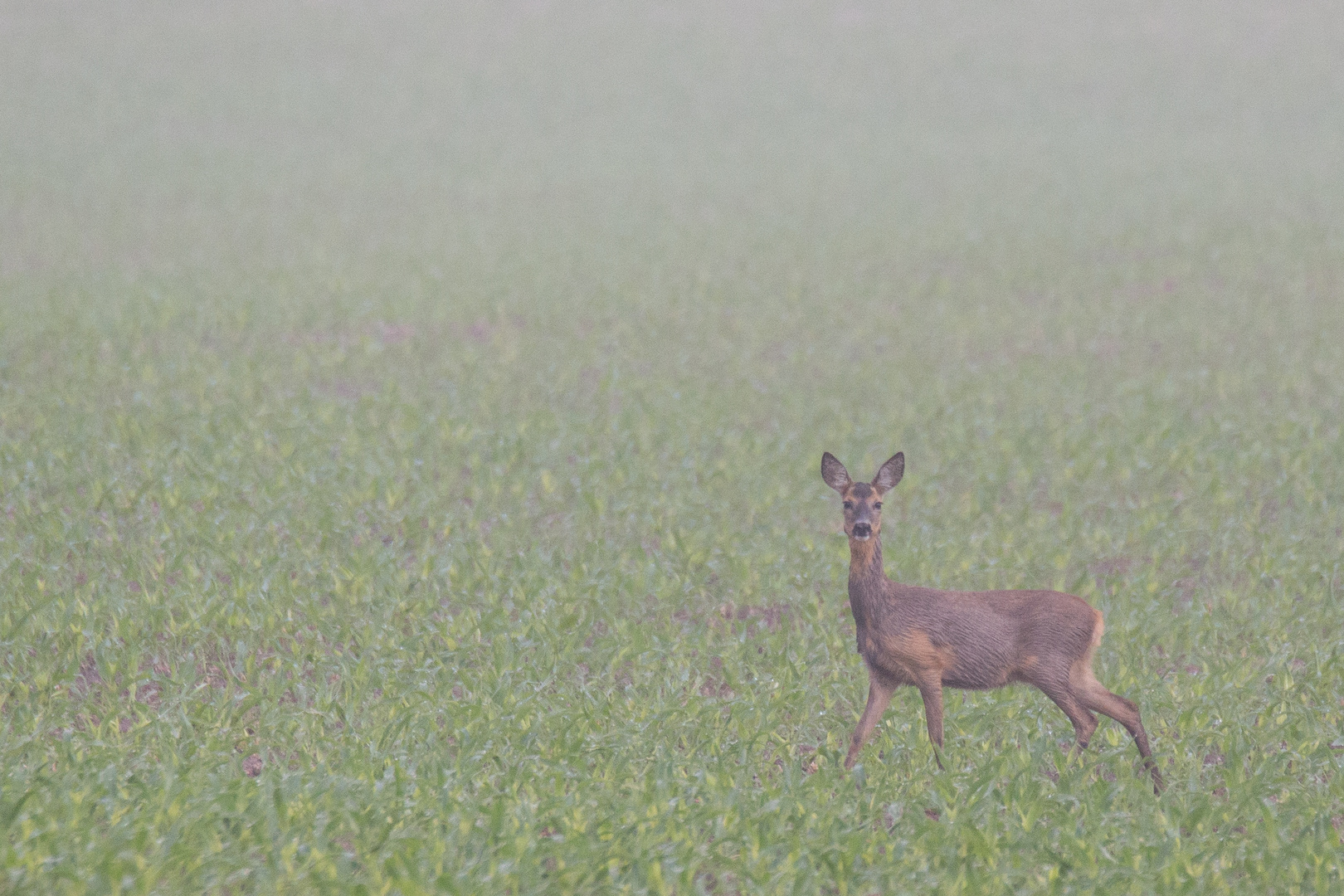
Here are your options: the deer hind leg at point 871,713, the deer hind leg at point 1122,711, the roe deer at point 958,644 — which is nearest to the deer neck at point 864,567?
the roe deer at point 958,644

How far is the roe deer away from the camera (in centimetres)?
615

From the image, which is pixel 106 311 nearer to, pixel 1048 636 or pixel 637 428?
pixel 637 428

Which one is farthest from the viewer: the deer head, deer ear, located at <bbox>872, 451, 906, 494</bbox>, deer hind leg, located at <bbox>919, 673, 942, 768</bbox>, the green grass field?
deer hind leg, located at <bbox>919, 673, 942, 768</bbox>

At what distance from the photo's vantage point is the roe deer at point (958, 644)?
6148 millimetres

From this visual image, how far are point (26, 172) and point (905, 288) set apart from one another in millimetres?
22015

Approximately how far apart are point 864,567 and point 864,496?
43cm

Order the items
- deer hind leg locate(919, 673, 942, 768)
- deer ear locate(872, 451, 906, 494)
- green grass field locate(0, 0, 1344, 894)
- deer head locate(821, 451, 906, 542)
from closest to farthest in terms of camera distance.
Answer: green grass field locate(0, 0, 1344, 894)
deer head locate(821, 451, 906, 542)
deer ear locate(872, 451, 906, 494)
deer hind leg locate(919, 673, 942, 768)

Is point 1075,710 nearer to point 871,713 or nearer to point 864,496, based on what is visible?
point 871,713

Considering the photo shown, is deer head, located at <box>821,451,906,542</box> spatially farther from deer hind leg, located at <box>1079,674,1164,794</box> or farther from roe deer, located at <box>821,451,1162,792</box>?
deer hind leg, located at <box>1079,674,1164,794</box>

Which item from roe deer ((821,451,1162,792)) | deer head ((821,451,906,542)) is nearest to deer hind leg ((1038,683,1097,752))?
roe deer ((821,451,1162,792))

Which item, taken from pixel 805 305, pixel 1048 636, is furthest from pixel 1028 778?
pixel 805 305

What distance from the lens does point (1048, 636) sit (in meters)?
6.24

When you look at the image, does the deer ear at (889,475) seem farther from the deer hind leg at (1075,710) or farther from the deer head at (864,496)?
the deer hind leg at (1075,710)

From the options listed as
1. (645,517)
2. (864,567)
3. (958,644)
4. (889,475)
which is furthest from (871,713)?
(645,517)
